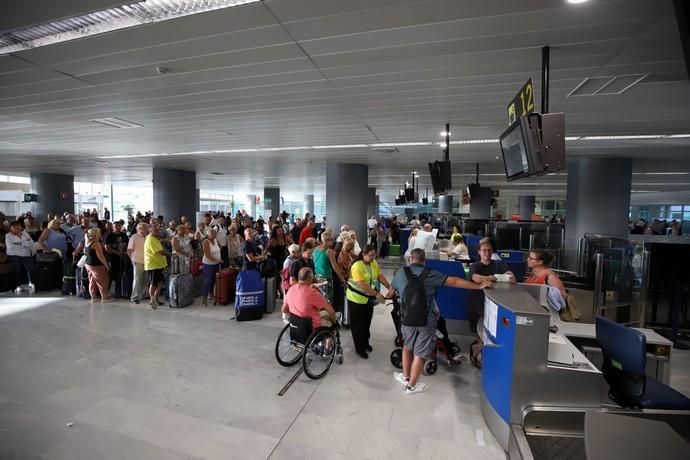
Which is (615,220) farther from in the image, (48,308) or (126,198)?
(126,198)

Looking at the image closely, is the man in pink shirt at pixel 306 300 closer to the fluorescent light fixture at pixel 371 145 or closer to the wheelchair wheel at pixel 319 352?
the wheelchair wheel at pixel 319 352

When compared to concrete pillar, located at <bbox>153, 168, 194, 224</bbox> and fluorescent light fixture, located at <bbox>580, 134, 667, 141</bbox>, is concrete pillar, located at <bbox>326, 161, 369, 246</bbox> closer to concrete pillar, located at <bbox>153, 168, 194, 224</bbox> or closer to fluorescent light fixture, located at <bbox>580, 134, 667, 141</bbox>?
fluorescent light fixture, located at <bbox>580, 134, 667, 141</bbox>

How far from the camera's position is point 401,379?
3.91m

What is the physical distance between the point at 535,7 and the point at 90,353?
6.15 meters

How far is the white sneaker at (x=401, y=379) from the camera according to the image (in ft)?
12.6

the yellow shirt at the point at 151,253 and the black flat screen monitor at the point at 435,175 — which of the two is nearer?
the yellow shirt at the point at 151,253

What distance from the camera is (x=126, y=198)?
33094 mm

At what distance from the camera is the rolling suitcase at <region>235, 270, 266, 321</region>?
232 inches

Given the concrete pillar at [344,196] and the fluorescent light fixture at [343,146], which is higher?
the fluorescent light fixture at [343,146]

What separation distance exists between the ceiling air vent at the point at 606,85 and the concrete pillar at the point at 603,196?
6.32m

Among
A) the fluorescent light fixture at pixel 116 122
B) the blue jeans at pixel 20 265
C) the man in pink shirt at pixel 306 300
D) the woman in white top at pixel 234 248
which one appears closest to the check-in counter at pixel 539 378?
the man in pink shirt at pixel 306 300

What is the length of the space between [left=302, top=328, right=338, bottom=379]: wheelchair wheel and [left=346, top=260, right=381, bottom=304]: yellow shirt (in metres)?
0.57

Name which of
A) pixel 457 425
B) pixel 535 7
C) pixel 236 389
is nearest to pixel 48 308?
pixel 236 389

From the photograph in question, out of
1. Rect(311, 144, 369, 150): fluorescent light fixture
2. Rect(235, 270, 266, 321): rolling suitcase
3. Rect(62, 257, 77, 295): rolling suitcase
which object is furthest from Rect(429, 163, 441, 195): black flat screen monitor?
Rect(62, 257, 77, 295): rolling suitcase
